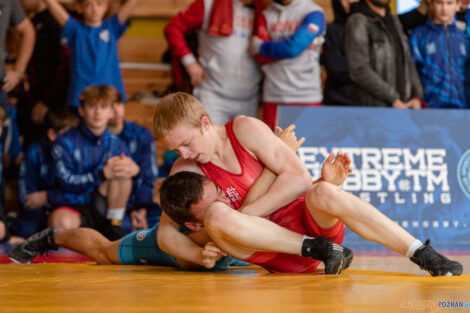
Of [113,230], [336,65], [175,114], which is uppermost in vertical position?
[175,114]

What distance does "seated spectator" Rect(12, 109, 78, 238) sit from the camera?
219 inches

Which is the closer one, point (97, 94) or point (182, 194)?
point (182, 194)

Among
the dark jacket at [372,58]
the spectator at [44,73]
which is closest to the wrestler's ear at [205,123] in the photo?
the dark jacket at [372,58]

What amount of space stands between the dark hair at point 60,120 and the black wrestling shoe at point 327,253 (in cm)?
346

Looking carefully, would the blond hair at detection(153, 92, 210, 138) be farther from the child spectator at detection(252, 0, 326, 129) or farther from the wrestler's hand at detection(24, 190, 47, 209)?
the wrestler's hand at detection(24, 190, 47, 209)

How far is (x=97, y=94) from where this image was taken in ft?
17.9

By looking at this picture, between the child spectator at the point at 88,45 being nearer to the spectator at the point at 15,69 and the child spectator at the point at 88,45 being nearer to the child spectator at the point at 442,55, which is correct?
the spectator at the point at 15,69

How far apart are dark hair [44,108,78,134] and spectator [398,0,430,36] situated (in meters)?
3.28

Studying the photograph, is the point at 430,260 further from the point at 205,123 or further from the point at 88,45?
the point at 88,45

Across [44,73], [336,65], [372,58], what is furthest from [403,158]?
[44,73]

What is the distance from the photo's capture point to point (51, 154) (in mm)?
5613

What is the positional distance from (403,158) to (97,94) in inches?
100

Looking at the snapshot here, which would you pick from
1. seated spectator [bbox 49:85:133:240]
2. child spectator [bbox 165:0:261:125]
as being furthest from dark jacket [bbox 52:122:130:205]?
child spectator [bbox 165:0:261:125]

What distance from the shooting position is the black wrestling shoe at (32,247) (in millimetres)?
3867
